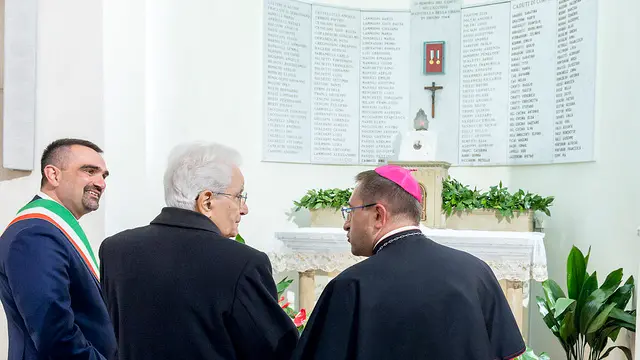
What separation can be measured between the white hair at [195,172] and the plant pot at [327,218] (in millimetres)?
4186

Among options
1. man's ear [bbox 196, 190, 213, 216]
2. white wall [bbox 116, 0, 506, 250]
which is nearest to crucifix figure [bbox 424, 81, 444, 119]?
white wall [bbox 116, 0, 506, 250]

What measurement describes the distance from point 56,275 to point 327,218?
3991 millimetres

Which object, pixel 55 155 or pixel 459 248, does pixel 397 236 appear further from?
pixel 459 248

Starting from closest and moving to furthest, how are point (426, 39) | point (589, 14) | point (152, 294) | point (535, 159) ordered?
point (152, 294), point (589, 14), point (535, 159), point (426, 39)

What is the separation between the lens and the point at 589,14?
20.2 feet

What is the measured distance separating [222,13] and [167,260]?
5241 millimetres

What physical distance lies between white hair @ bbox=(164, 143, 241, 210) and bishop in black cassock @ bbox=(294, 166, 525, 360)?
51cm

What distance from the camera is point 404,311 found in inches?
77.8

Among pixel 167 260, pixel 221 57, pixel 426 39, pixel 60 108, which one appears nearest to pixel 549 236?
pixel 426 39

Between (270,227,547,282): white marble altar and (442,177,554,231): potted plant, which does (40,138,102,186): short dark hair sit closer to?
(270,227,547,282): white marble altar

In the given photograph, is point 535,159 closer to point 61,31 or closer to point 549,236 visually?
point 549,236

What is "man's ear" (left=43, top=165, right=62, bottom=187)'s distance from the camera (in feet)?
9.54

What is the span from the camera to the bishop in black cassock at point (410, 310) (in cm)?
198

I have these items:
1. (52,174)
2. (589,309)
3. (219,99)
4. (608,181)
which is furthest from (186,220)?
(608,181)
